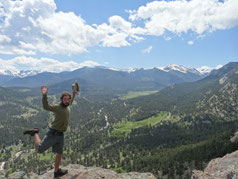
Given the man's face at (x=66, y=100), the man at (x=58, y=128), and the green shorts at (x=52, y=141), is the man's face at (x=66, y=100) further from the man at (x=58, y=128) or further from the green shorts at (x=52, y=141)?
the green shorts at (x=52, y=141)

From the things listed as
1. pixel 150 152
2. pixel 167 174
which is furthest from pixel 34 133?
pixel 150 152

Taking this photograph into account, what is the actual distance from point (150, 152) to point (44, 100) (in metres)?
202

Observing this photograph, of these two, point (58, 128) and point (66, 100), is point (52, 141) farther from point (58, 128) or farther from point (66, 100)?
point (66, 100)

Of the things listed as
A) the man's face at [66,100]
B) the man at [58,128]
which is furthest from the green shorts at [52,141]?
the man's face at [66,100]

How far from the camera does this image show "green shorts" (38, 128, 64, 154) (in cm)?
1465

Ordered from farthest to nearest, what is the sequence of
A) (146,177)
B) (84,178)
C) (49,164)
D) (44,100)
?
(49,164) < (146,177) < (84,178) < (44,100)

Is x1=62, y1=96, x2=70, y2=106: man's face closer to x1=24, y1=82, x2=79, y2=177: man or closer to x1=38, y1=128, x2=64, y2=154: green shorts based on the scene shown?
x1=24, y1=82, x2=79, y2=177: man

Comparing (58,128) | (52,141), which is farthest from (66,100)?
(52,141)

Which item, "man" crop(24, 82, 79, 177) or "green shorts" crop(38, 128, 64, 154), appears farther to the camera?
"green shorts" crop(38, 128, 64, 154)

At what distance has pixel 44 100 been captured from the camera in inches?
512

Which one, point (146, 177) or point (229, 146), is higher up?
point (146, 177)

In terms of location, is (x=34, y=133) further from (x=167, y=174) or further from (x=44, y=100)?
(x=167, y=174)

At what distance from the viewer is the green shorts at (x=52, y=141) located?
14.6 meters

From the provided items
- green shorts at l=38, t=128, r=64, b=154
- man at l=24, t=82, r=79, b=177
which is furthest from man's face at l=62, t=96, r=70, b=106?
green shorts at l=38, t=128, r=64, b=154
